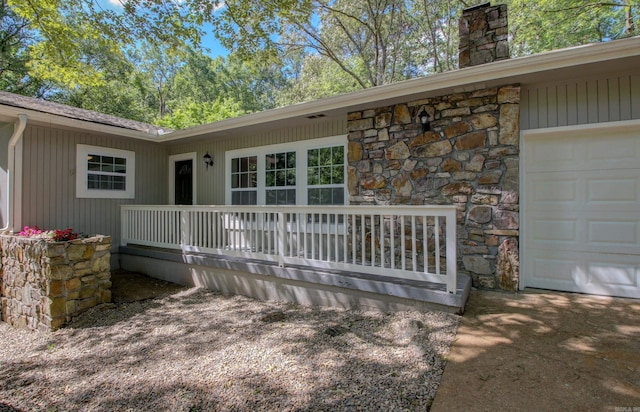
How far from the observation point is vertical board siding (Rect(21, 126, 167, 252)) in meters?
5.43

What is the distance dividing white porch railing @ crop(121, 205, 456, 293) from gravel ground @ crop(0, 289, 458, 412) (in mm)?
584

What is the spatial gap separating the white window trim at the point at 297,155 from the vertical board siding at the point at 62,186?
Answer: 6.74ft

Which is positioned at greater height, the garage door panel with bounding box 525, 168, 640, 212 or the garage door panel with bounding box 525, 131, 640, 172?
the garage door panel with bounding box 525, 131, 640, 172

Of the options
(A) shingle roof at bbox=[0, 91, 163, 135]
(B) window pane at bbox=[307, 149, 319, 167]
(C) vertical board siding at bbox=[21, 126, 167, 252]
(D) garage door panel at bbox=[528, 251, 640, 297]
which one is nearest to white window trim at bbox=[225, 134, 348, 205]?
(B) window pane at bbox=[307, 149, 319, 167]

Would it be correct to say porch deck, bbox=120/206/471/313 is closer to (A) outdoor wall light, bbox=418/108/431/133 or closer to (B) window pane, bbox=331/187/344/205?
(B) window pane, bbox=331/187/344/205

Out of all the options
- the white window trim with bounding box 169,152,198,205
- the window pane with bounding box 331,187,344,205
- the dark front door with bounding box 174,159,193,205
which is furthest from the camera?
the dark front door with bounding box 174,159,193,205

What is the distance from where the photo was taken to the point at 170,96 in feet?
67.3

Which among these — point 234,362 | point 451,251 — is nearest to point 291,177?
point 451,251

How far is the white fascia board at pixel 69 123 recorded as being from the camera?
475cm

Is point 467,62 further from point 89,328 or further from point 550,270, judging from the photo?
point 89,328

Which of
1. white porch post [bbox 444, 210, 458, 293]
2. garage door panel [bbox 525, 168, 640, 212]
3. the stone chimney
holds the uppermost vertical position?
the stone chimney

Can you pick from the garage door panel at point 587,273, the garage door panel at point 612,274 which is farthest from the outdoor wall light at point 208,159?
the garage door panel at point 612,274

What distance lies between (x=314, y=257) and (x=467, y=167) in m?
2.26

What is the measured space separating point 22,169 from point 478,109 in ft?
23.2
